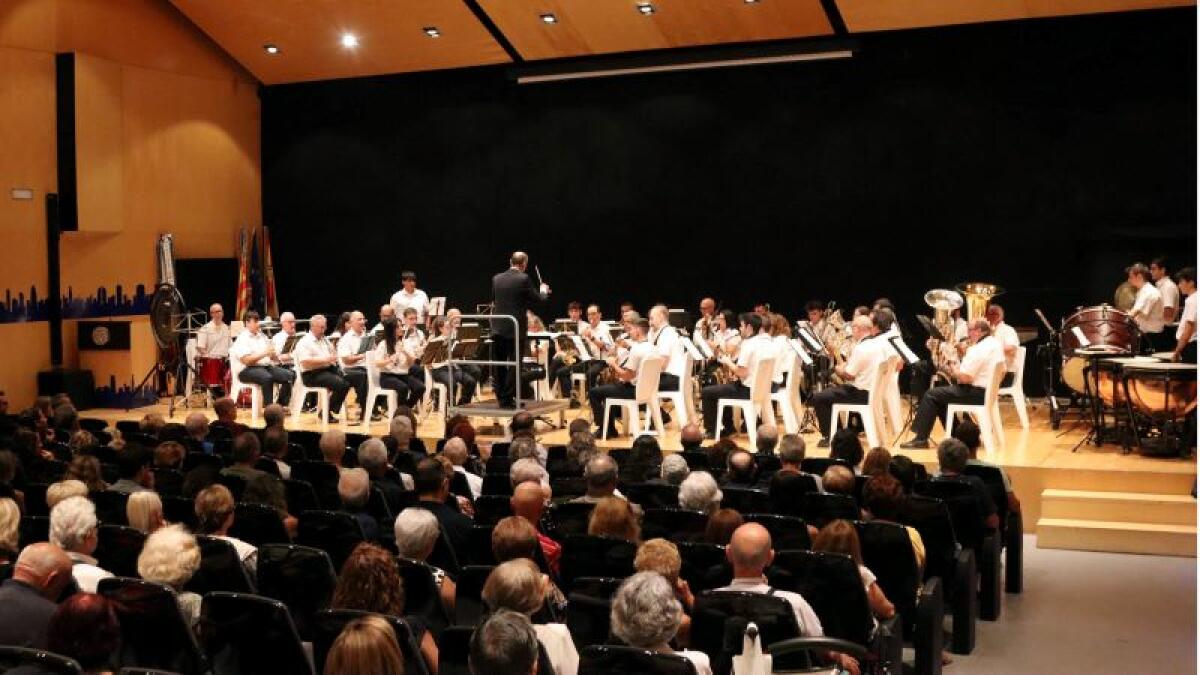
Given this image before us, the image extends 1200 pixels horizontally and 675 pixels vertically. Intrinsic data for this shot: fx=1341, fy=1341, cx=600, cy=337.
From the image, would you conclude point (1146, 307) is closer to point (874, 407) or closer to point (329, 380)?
point (874, 407)

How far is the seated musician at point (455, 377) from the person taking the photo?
13.3 meters

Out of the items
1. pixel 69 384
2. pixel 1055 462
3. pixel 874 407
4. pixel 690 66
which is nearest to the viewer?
pixel 1055 462

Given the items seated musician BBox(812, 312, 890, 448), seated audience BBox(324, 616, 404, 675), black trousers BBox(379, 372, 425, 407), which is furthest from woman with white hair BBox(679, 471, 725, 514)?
black trousers BBox(379, 372, 425, 407)

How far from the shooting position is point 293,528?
644cm

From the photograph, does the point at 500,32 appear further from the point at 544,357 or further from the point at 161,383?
the point at 161,383

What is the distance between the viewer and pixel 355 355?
1357cm

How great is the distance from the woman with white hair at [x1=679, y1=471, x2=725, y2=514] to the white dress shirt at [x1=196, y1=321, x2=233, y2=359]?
30.9 ft

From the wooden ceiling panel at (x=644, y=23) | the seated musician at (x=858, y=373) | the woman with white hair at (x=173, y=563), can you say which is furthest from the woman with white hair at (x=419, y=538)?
the wooden ceiling panel at (x=644, y=23)

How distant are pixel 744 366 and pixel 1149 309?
4.15 metres

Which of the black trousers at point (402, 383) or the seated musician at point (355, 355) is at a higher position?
the seated musician at point (355, 355)

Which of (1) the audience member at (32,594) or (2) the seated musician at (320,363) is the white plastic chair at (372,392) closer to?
(2) the seated musician at (320,363)

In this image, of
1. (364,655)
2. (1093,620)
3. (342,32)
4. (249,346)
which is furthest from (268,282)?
(364,655)

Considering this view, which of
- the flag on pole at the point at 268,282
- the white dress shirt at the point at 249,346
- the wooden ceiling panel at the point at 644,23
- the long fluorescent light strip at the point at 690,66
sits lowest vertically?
A: the white dress shirt at the point at 249,346

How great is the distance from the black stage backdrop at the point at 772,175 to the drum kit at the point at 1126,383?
333 cm
